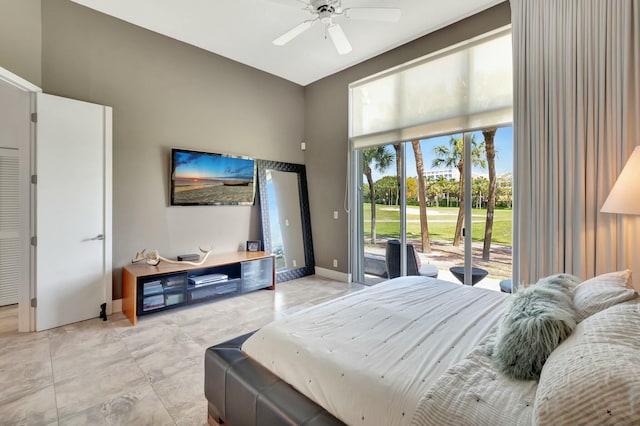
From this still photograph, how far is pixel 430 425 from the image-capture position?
914 millimetres

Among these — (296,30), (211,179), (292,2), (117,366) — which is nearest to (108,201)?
(211,179)

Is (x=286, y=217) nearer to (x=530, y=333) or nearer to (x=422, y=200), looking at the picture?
(x=422, y=200)

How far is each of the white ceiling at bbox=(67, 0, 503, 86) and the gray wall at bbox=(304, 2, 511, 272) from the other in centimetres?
26

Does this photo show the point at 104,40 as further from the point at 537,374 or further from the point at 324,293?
the point at 537,374

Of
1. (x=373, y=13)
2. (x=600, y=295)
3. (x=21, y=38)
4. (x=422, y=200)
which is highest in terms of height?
(x=373, y=13)

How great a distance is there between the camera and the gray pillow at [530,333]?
1.05 meters

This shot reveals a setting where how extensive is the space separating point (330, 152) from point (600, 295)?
13.3 ft

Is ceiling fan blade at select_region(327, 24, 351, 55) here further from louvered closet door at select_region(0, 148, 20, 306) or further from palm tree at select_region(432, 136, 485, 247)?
louvered closet door at select_region(0, 148, 20, 306)

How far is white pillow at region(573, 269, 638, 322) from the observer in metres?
1.28

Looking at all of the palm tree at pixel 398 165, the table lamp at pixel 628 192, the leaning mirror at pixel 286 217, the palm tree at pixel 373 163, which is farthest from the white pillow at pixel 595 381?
the leaning mirror at pixel 286 217

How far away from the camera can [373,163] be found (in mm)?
4531

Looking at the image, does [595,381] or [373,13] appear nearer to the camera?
[595,381]

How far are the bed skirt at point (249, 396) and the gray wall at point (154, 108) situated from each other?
2607 millimetres

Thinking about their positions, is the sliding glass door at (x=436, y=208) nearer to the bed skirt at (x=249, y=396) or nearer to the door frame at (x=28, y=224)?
the bed skirt at (x=249, y=396)
